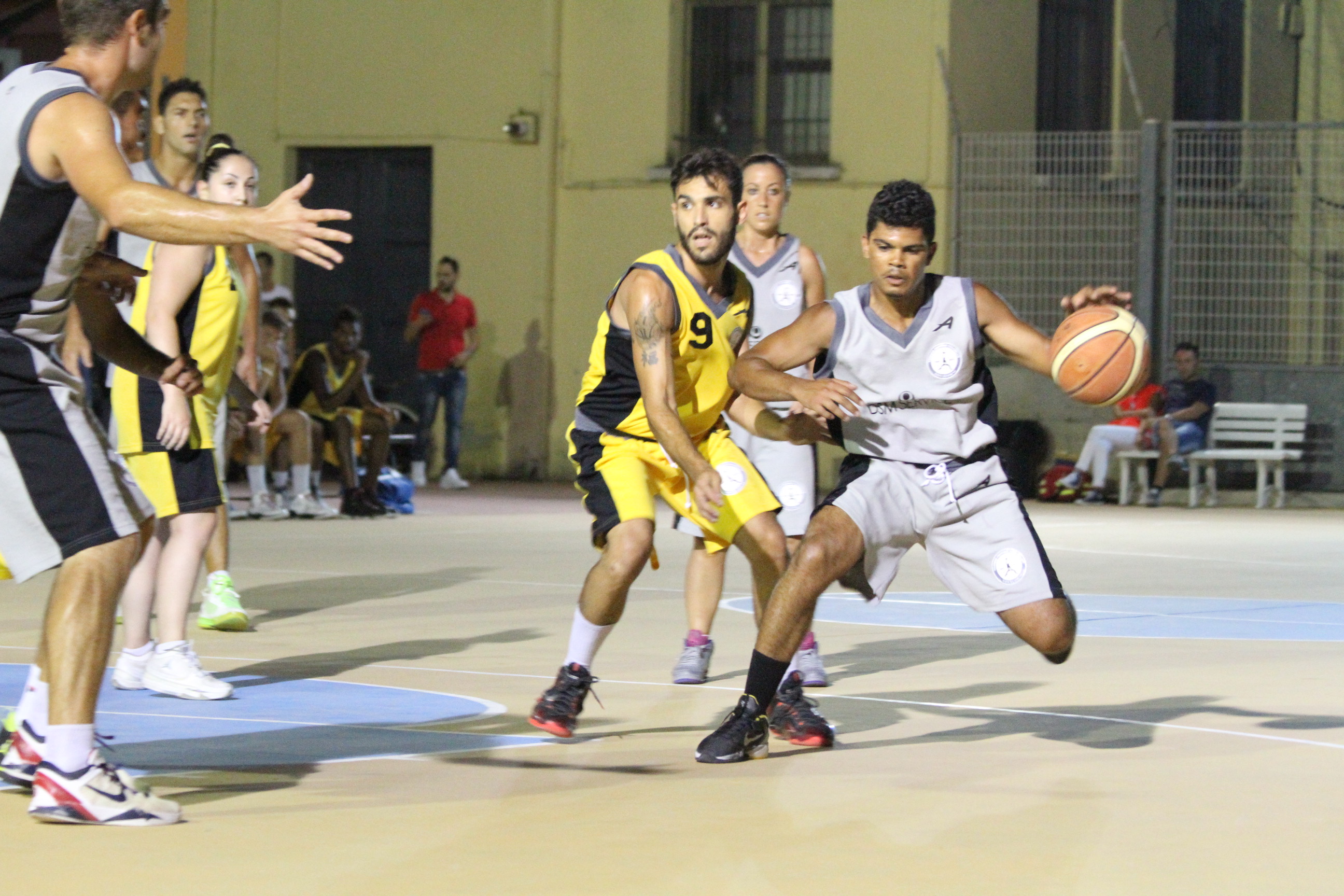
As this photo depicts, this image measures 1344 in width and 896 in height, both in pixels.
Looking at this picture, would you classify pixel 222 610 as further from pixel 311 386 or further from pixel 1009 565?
pixel 311 386

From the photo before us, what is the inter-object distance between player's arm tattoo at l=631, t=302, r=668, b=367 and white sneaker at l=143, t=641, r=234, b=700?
191 cm

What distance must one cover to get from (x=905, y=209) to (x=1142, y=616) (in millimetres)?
4236

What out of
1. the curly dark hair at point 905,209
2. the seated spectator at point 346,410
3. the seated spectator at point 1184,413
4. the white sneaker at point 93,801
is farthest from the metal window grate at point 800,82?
the white sneaker at point 93,801

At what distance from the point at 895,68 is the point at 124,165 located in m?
16.5

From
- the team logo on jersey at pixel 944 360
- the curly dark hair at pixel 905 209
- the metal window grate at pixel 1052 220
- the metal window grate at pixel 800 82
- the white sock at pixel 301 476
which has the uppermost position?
the metal window grate at pixel 800 82

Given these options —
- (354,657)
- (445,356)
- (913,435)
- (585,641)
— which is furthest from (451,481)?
(913,435)

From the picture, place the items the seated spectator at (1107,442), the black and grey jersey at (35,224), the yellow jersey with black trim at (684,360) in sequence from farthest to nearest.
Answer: the seated spectator at (1107,442) → the yellow jersey with black trim at (684,360) → the black and grey jersey at (35,224)

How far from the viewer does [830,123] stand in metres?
20.6

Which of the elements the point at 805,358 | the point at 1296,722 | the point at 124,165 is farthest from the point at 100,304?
the point at 1296,722

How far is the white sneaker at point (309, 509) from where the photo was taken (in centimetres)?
1548

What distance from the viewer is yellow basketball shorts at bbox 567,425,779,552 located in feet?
19.9

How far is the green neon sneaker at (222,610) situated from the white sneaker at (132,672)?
1.66 metres

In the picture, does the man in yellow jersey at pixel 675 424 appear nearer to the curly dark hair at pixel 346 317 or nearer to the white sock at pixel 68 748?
the white sock at pixel 68 748

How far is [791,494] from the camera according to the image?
7.44 meters
